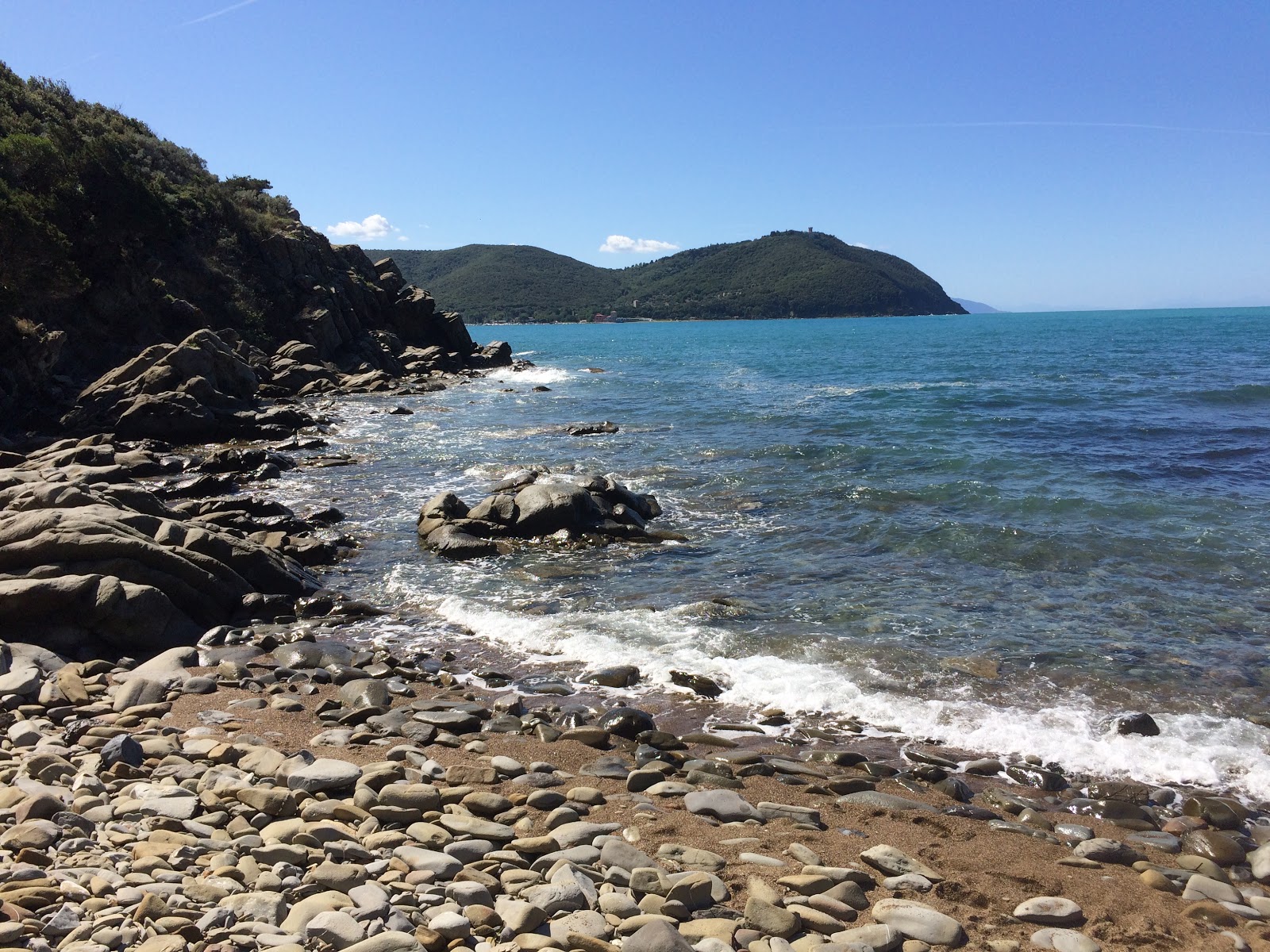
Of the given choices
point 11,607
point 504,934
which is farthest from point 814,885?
point 11,607

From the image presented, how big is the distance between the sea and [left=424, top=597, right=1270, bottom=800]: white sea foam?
31mm

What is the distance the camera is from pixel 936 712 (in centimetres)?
876

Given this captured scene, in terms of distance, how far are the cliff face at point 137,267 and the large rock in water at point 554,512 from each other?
18.7m

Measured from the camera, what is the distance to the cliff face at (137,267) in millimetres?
26969

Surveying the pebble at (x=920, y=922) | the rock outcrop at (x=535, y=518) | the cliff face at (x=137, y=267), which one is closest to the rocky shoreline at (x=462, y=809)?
the pebble at (x=920, y=922)

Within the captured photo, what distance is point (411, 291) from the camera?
206 feet

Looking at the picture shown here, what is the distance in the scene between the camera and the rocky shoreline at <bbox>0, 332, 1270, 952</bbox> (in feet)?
15.0

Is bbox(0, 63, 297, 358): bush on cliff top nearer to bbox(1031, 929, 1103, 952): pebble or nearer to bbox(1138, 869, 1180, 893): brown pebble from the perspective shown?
bbox(1031, 929, 1103, 952): pebble

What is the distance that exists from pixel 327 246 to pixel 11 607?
176 feet

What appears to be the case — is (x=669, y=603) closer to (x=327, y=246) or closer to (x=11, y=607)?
(x=11, y=607)

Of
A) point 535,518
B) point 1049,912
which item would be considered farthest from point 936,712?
point 535,518

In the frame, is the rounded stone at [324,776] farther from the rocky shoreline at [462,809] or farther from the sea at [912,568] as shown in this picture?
the sea at [912,568]

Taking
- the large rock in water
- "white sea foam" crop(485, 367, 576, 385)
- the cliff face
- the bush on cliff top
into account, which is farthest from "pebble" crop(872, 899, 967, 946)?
"white sea foam" crop(485, 367, 576, 385)

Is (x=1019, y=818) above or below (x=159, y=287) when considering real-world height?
below
